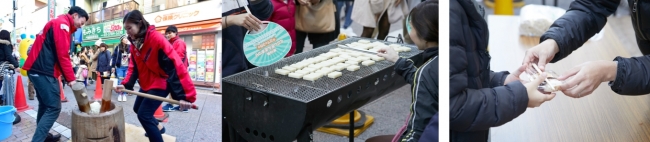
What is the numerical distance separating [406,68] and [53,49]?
129cm

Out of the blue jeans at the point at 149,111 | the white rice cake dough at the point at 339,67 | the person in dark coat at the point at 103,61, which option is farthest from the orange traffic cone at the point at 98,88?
the white rice cake dough at the point at 339,67

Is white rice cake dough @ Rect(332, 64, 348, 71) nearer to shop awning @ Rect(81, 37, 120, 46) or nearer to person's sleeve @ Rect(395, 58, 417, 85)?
person's sleeve @ Rect(395, 58, 417, 85)

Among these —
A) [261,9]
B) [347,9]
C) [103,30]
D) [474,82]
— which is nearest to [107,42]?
[103,30]

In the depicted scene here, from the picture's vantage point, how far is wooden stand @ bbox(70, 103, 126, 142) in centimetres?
195

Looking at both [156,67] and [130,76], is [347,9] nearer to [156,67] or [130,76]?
[156,67]

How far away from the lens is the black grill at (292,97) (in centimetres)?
185

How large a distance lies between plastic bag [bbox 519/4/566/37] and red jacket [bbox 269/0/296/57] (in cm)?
92

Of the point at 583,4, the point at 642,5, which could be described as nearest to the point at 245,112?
the point at 583,4

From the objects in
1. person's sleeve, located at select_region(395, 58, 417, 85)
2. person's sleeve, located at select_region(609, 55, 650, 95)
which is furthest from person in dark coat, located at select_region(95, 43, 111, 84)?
person's sleeve, located at select_region(609, 55, 650, 95)

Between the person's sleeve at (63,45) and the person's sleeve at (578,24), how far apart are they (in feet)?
5.39

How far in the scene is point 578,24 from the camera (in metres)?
1.49

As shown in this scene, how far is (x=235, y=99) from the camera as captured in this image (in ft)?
6.72

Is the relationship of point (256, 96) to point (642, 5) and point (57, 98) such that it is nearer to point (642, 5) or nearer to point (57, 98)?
point (57, 98)

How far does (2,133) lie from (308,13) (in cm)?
→ 124
